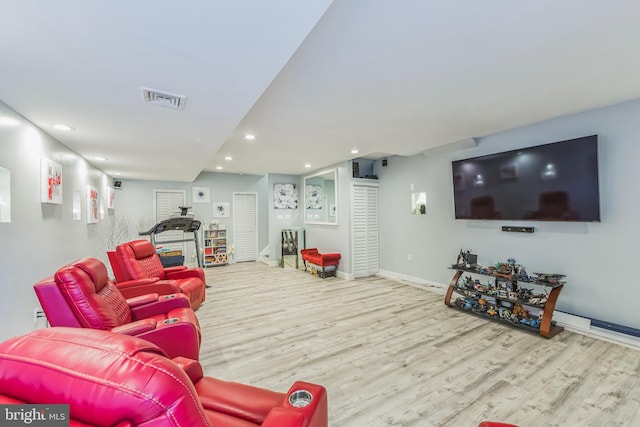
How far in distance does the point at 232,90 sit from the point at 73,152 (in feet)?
10.2

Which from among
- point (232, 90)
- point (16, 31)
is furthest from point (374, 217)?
point (16, 31)

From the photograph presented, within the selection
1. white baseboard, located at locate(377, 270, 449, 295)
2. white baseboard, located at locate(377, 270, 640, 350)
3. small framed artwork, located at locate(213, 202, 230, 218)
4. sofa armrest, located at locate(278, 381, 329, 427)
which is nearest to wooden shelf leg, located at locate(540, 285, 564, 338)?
white baseboard, located at locate(377, 270, 640, 350)

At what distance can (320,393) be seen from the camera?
1116 millimetres

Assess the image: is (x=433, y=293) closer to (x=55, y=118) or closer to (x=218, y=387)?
(x=218, y=387)

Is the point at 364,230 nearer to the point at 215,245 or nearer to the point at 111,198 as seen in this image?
the point at 215,245

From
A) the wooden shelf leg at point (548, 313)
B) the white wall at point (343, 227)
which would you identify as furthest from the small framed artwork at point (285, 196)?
the wooden shelf leg at point (548, 313)

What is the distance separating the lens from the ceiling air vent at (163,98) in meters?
1.92

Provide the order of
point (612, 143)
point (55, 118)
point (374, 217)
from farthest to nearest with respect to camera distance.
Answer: point (374, 217), point (612, 143), point (55, 118)

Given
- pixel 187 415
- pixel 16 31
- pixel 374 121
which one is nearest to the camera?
pixel 187 415

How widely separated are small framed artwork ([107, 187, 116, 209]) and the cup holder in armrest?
242 inches

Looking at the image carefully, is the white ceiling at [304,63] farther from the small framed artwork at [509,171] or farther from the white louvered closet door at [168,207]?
the white louvered closet door at [168,207]

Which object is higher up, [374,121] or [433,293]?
[374,121]

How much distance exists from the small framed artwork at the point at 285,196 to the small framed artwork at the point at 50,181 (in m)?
4.51

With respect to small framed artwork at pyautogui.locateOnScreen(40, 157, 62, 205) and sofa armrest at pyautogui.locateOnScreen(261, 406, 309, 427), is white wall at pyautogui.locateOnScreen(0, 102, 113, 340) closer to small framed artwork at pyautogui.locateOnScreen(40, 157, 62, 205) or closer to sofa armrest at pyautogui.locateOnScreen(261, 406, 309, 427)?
small framed artwork at pyautogui.locateOnScreen(40, 157, 62, 205)
